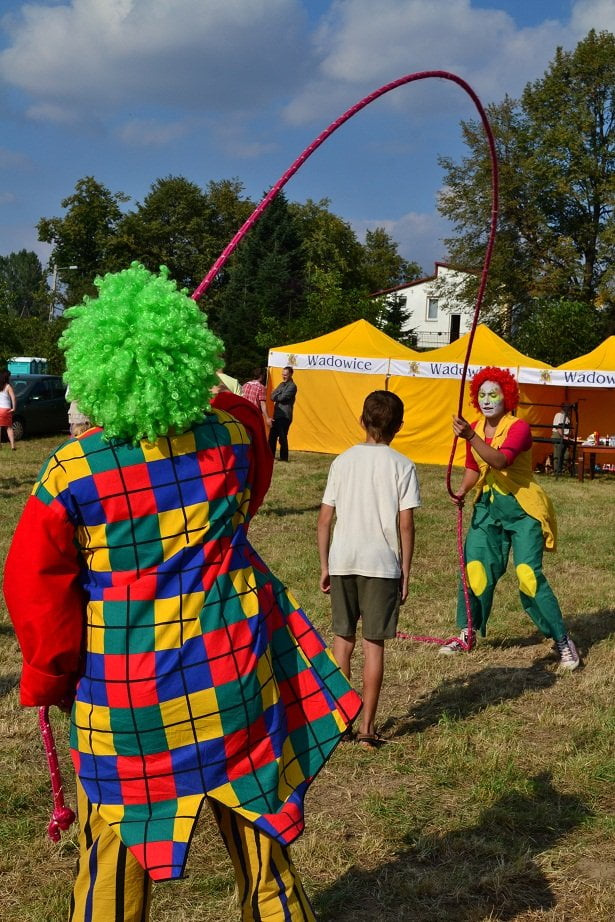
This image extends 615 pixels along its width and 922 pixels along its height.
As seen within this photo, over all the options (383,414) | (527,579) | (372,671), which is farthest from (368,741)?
(527,579)

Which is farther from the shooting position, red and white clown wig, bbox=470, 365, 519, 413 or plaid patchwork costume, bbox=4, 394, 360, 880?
red and white clown wig, bbox=470, 365, 519, 413

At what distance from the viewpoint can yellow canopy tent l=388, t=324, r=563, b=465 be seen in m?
18.9

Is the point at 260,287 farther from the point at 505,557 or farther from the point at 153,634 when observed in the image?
the point at 153,634

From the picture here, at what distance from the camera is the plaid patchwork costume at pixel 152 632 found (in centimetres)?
215

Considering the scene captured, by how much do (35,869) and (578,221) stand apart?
39327 millimetres

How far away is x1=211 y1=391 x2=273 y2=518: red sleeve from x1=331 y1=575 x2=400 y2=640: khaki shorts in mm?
2020

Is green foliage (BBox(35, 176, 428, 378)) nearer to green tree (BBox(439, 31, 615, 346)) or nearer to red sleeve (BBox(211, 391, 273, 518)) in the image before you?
green tree (BBox(439, 31, 615, 346))

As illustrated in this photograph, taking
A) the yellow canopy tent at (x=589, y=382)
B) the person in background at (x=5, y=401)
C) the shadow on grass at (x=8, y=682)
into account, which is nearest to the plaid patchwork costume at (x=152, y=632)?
the shadow on grass at (x=8, y=682)

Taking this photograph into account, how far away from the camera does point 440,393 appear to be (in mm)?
19500

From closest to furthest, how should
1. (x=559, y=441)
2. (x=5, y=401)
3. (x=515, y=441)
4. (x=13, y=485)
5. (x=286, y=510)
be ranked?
(x=515, y=441)
(x=286, y=510)
(x=13, y=485)
(x=5, y=401)
(x=559, y=441)

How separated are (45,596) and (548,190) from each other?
39176 millimetres

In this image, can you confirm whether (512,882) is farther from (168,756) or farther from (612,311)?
(612,311)

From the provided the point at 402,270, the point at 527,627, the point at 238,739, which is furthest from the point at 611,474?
the point at 402,270

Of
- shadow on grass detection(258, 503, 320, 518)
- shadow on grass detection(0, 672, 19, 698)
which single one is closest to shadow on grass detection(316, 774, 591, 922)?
shadow on grass detection(0, 672, 19, 698)
